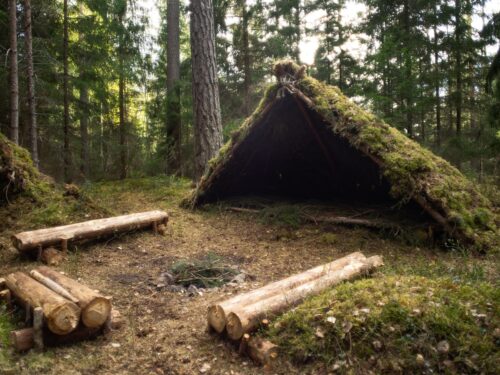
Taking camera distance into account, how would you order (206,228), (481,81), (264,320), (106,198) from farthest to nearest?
(481,81), (106,198), (206,228), (264,320)

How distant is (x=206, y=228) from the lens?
758 centimetres

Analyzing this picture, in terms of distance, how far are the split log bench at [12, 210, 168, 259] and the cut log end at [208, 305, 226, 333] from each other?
313 centimetres

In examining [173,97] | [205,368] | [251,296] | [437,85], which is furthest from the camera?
[173,97]

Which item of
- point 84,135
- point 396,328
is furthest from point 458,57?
point 84,135

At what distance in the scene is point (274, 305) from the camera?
3412 millimetres

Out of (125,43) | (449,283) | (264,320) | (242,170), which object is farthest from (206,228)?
(125,43)

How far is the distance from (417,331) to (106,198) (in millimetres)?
8686

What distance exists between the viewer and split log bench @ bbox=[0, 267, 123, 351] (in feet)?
10.3

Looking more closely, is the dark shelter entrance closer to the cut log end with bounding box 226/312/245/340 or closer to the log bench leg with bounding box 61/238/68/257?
the log bench leg with bounding box 61/238/68/257

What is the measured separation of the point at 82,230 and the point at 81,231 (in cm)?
3

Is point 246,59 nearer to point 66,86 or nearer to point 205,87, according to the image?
point 205,87

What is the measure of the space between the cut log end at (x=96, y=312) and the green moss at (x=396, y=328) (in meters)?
1.54

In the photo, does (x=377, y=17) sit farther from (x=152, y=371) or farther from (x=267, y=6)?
(x=152, y=371)

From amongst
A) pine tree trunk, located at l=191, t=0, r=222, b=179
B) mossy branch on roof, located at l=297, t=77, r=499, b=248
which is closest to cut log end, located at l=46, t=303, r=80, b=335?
mossy branch on roof, located at l=297, t=77, r=499, b=248
